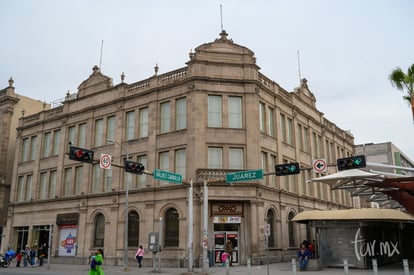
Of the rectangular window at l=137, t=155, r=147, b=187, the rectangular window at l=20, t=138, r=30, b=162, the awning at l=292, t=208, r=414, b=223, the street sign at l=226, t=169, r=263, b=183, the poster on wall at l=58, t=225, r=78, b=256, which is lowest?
Result: the poster on wall at l=58, t=225, r=78, b=256

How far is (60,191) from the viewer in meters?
39.0

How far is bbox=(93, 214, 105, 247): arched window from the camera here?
34938 millimetres

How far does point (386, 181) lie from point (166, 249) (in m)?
16.1

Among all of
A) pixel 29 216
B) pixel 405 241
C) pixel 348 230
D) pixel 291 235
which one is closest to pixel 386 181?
pixel 348 230

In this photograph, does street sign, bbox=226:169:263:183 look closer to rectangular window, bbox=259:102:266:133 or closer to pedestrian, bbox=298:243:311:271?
pedestrian, bbox=298:243:311:271

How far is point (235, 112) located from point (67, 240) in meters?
19.9

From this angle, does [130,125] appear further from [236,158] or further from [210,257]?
[210,257]

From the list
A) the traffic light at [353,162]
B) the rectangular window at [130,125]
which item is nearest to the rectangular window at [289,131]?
the rectangular window at [130,125]

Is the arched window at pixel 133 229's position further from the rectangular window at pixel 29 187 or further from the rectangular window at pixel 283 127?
the rectangular window at pixel 29 187

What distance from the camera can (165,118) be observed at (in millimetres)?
33719

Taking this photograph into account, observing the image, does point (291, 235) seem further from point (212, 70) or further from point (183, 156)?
point (212, 70)

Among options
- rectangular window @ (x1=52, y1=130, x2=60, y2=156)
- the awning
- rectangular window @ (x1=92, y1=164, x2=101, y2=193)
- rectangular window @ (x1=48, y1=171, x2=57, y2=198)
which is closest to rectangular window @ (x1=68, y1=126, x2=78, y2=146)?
rectangular window @ (x1=52, y1=130, x2=60, y2=156)

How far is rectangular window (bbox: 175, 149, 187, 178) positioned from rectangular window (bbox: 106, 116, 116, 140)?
26.4ft

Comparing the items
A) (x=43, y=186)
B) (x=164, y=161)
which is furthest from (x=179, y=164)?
(x=43, y=186)
